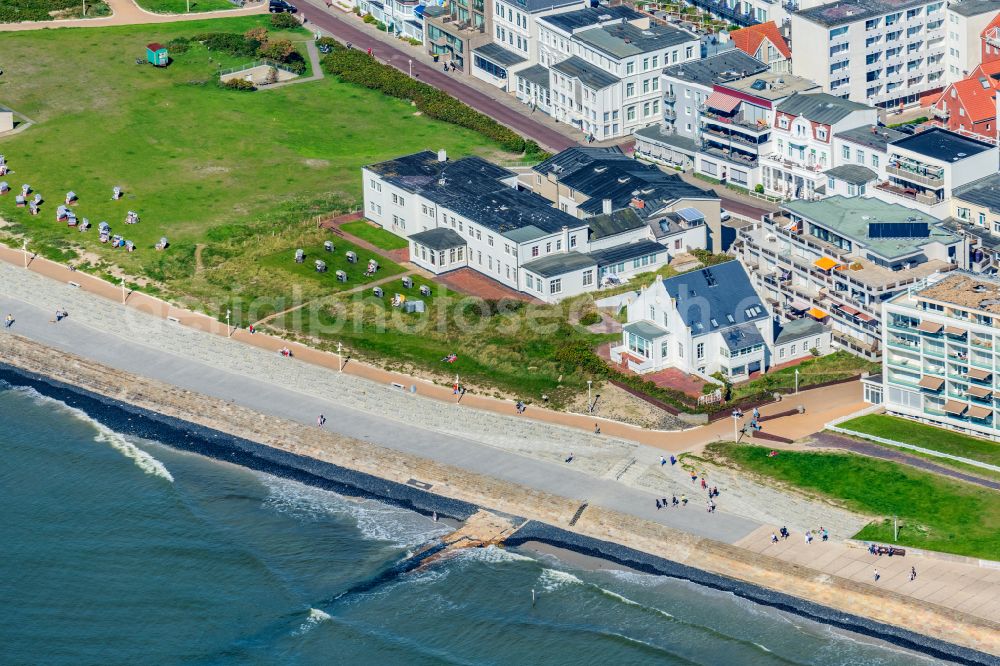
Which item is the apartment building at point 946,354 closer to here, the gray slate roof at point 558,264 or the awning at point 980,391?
the awning at point 980,391

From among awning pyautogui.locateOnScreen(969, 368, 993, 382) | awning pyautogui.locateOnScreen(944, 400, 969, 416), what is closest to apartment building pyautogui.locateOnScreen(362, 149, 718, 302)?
awning pyautogui.locateOnScreen(944, 400, 969, 416)

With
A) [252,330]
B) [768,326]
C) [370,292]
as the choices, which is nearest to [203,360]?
[252,330]

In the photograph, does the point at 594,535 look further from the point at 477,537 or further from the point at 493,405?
the point at 493,405

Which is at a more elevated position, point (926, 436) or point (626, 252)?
point (626, 252)

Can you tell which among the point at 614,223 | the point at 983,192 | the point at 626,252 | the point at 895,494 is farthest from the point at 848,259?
the point at 895,494

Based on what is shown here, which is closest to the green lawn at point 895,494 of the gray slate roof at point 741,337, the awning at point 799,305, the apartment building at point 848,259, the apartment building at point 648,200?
the gray slate roof at point 741,337

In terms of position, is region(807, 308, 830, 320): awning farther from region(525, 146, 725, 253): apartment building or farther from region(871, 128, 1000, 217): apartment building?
region(871, 128, 1000, 217): apartment building

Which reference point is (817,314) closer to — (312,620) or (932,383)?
(932,383)
